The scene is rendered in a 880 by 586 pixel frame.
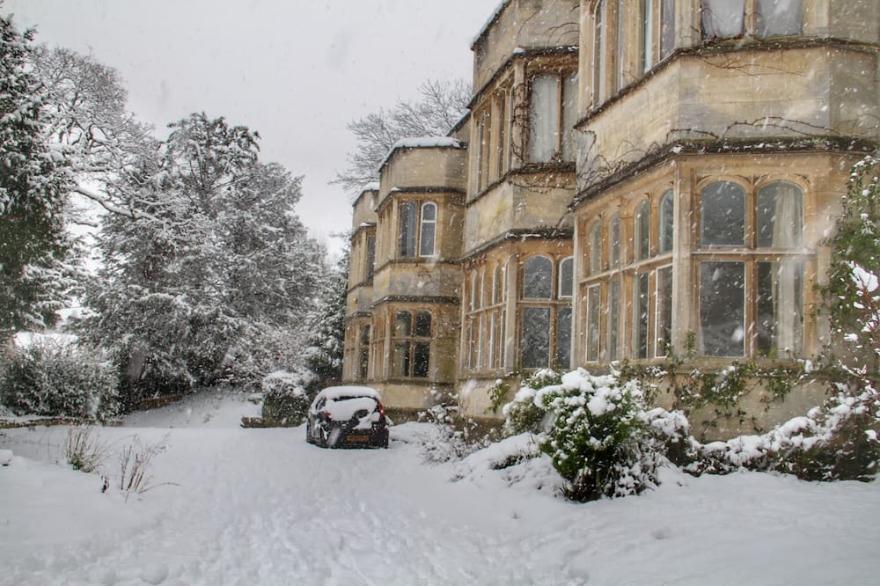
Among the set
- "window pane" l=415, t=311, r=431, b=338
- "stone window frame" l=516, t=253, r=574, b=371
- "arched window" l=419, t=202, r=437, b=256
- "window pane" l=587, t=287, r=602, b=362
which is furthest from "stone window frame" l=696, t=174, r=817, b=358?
"window pane" l=415, t=311, r=431, b=338

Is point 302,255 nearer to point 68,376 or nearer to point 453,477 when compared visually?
point 68,376

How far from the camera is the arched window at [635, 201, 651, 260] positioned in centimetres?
1062

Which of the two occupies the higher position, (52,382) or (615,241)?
(615,241)

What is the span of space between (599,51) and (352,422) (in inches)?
376

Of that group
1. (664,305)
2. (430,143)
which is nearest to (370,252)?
(430,143)

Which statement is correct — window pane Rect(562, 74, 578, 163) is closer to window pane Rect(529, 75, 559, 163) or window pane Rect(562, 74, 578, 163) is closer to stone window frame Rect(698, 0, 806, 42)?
window pane Rect(529, 75, 559, 163)

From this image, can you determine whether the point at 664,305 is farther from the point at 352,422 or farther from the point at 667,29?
the point at 352,422

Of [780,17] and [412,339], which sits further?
[412,339]

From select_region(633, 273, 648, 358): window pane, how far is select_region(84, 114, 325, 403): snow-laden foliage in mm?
25414

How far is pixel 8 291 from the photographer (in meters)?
15.9

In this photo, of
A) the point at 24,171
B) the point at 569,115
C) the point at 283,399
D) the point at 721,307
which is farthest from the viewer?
the point at 283,399

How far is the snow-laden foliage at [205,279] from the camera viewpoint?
115 ft

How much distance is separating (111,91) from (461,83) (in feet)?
48.0

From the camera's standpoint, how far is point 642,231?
422 inches
